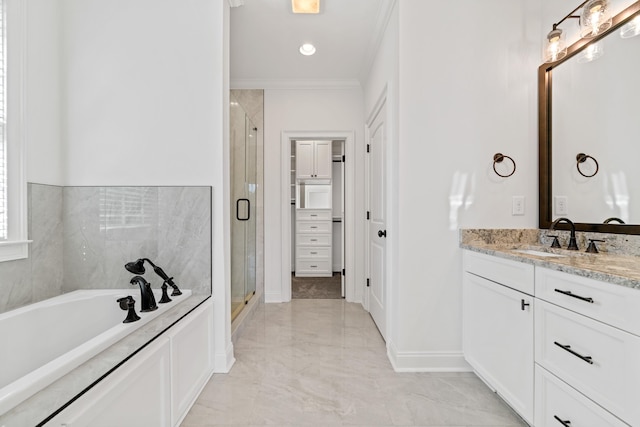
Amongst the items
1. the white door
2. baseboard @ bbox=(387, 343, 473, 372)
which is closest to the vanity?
baseboard @ bbox=(387, 343, 473, 372)

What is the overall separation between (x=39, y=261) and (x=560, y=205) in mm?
3186

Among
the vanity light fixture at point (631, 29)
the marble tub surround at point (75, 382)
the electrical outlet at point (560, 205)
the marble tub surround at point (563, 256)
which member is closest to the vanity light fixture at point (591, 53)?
the vanity light fixture at point (631, 29)

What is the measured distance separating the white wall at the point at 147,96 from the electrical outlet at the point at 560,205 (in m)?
2.13

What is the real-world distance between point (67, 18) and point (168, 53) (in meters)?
0.69

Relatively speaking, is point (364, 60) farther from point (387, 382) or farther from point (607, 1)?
point (387, 382)

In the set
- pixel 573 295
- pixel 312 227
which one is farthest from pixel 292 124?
pixel 573 295

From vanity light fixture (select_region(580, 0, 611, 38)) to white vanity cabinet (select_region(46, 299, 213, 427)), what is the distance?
2655 mm

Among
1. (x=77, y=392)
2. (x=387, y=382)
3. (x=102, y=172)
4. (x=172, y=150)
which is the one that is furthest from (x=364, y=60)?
(x=77, y=392)

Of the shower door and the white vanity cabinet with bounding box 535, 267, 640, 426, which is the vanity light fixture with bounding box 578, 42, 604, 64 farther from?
the shower door

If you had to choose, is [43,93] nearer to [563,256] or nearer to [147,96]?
[147,96]

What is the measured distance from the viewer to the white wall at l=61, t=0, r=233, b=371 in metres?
2.02

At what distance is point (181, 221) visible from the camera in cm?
204

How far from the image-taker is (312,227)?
523cm

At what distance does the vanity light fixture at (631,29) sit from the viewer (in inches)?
56.7
